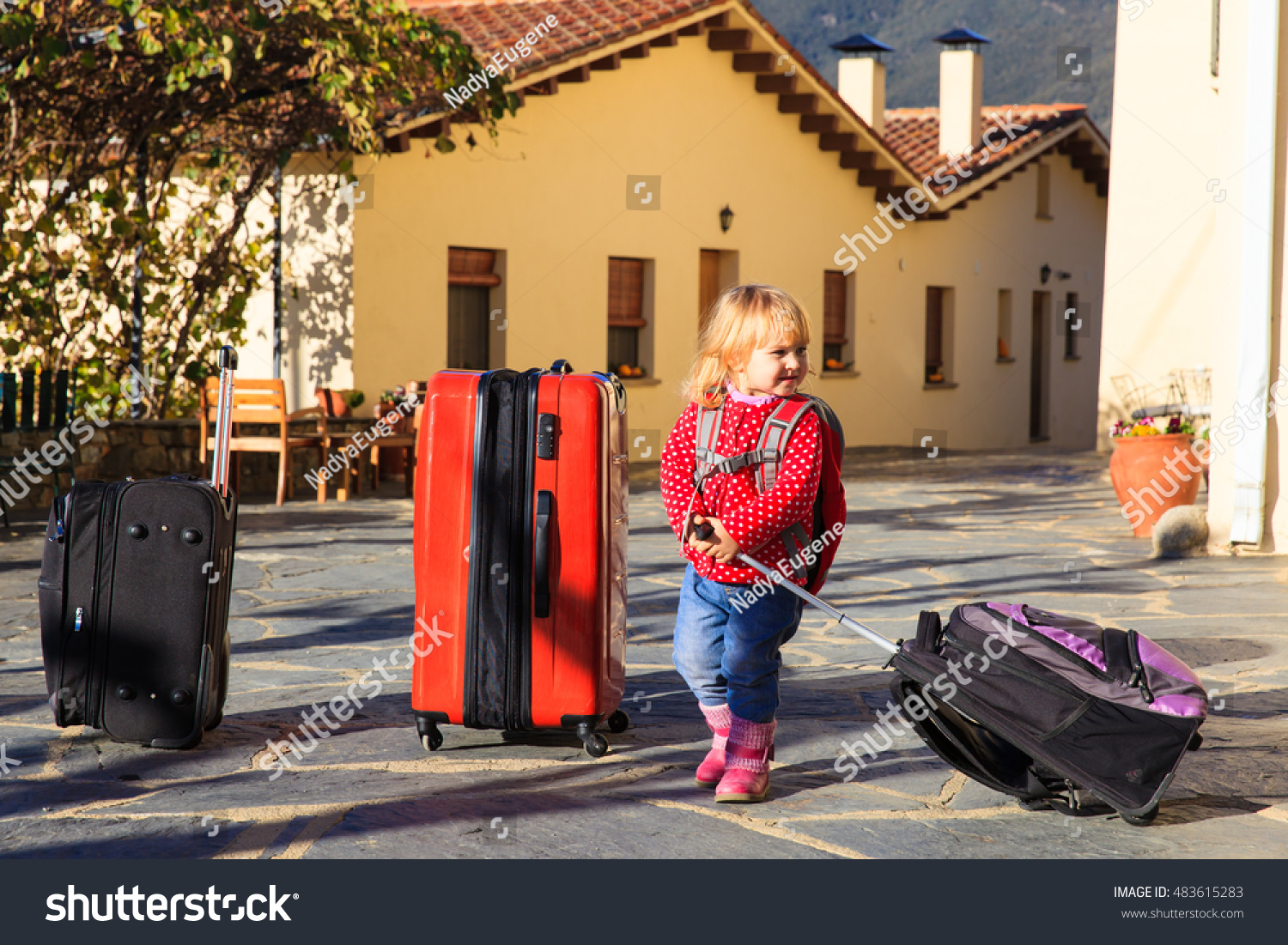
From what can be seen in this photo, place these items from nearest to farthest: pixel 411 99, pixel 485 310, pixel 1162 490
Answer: pixel 1162 490, pixel 411 99, pixel 485 310

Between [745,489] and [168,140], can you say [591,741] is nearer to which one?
[745,489]

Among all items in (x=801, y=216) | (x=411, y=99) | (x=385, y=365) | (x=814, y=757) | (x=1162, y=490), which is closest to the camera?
(x=814, y=757)

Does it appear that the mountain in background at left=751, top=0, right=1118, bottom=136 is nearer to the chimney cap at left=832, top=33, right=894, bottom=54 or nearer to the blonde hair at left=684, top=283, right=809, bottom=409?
the chimney cap at left=832, top=33, right=894, bottom=54

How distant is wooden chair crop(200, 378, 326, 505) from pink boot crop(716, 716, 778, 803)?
7.69m

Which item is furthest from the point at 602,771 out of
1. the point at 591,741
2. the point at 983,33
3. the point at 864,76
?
the point at 983,33

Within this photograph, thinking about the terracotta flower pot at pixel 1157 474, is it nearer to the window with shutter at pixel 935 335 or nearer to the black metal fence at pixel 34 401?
the black metal fence at pixel 34 401

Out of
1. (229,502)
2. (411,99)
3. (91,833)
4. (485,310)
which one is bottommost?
(91,833)

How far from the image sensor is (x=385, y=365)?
1340cm

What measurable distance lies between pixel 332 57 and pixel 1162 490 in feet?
22.4

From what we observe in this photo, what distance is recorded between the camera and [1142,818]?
3.17 meters

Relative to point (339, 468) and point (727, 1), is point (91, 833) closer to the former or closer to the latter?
point (339, 468)

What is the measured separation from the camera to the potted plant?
9.12 meters

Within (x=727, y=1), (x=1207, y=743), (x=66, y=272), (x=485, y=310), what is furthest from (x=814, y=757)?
(x=727, y=1)

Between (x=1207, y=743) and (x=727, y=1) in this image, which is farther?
(x=727, y=1)
